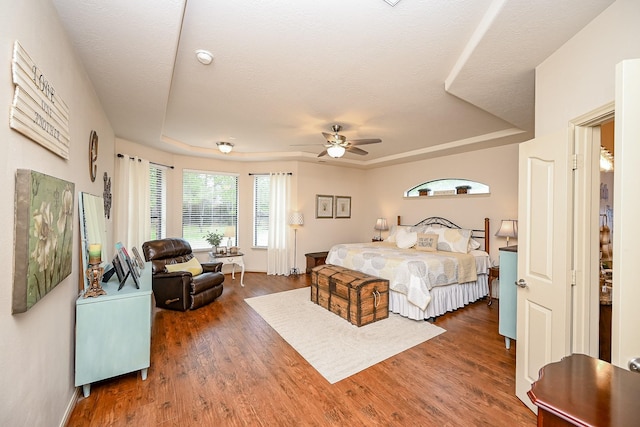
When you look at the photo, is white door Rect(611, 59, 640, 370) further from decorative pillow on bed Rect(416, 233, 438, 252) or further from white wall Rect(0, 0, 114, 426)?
decorative pillow on bed Rect(416, 233, 438, 252)

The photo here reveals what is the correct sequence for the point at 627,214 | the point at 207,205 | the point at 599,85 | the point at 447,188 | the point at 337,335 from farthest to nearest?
1. the point at 207,205
2. the point at 447,188
3. the point at 337,335
4. the point at 599,85
5. the point at 627,214

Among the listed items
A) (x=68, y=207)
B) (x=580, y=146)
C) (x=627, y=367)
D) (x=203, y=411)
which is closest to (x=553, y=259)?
(x=580, y=146)

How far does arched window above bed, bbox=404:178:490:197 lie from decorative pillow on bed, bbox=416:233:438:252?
3.55 ft

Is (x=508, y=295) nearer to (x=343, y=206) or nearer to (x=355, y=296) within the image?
(x=355, y=296)

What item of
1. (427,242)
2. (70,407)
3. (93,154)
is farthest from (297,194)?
(70,407)

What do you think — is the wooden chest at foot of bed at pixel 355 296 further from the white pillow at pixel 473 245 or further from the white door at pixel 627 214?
the white door at pixel 627 214

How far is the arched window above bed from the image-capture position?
4.96 m

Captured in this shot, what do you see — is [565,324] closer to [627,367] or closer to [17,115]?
[627,367]

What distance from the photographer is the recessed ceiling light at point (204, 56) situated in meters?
2.10

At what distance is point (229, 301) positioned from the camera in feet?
14.0

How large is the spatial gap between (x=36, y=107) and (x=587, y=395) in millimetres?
2472

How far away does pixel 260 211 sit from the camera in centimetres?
629

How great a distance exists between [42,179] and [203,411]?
178 centimetres

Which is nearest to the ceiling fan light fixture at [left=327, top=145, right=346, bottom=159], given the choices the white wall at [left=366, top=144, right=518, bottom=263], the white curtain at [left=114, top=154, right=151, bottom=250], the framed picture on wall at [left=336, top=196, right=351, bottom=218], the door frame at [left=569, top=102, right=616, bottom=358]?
the door frame at [left=569, top=102, right=616, bottom=358]
